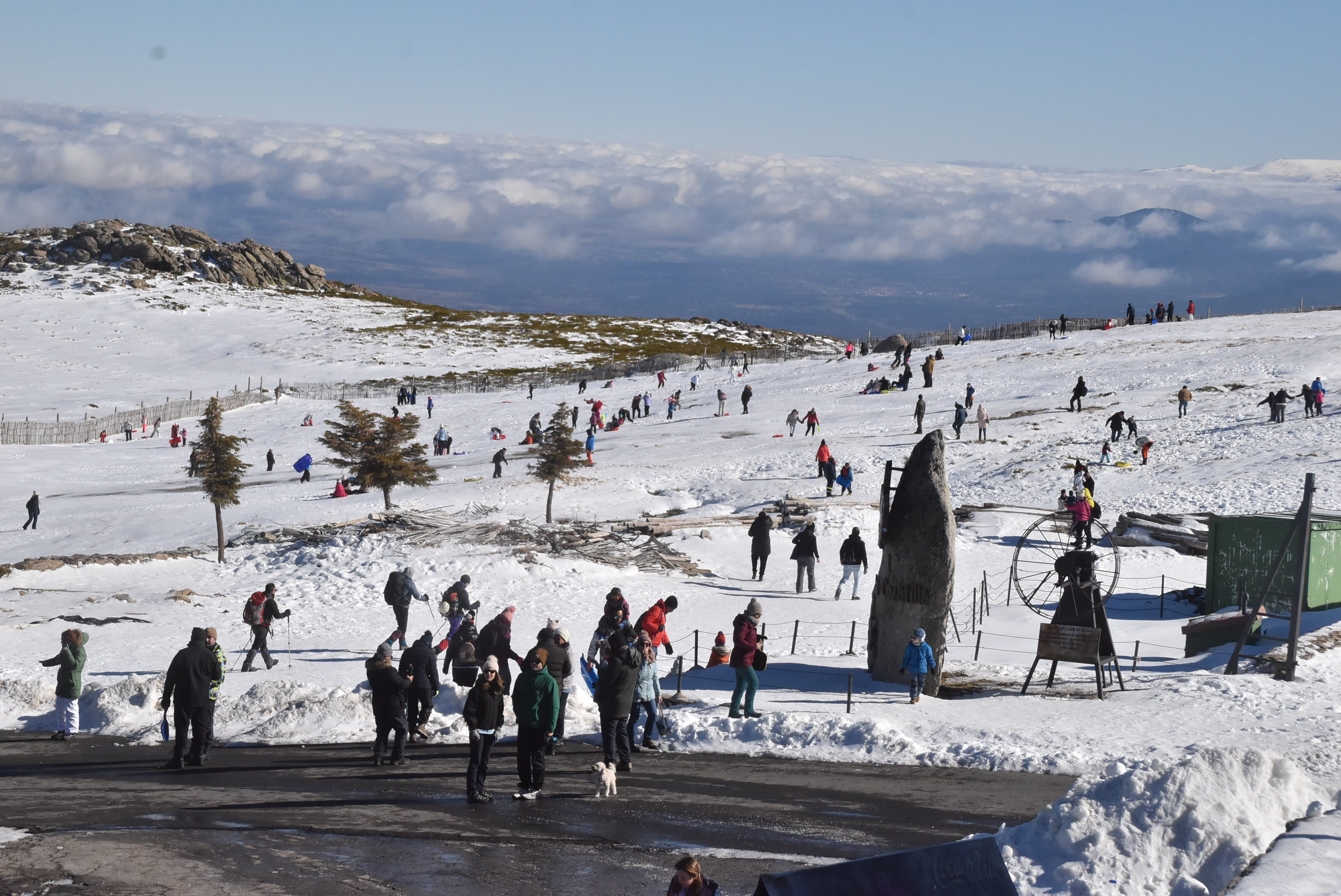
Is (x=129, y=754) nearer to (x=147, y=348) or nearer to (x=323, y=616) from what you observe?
(x=323, y=616)

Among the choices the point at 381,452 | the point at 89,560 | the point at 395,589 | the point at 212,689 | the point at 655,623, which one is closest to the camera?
the point at 212,689

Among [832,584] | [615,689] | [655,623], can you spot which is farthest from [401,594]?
[832,584]

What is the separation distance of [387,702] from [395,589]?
27.6ft

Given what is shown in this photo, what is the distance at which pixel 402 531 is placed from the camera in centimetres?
3009

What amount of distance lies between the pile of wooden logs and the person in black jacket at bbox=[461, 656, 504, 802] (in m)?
21.6

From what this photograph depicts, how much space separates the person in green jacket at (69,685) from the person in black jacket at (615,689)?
23.0 feet

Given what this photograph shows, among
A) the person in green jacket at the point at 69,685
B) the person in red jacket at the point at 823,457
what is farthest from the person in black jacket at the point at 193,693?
the person in red jacket at the point at 823,457

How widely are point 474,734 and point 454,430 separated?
4851 cm

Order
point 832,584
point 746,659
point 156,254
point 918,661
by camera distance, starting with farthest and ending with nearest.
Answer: point 156,254
point 832,584
point 918,661
point 746,659

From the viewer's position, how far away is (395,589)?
71.9 feet

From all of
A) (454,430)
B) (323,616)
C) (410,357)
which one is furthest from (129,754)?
(410,357)

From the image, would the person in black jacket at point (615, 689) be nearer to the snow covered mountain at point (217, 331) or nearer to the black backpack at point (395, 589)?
the black backpack at point (395, 589)

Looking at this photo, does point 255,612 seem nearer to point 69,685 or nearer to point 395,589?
point 395,589

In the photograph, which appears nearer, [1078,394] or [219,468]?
[219,468]
